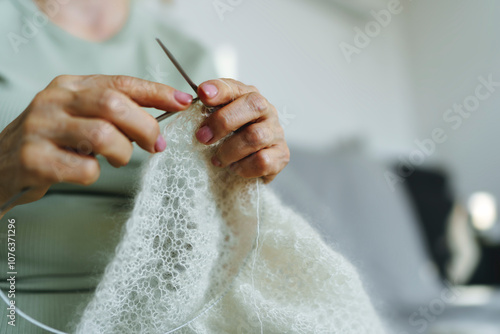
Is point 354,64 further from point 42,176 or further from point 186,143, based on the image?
point 42,176

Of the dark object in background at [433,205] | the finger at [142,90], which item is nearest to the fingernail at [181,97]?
the finger at [142,90]

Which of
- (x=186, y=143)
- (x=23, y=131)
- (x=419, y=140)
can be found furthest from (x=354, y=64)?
(x=23, y=131)

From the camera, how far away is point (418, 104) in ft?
3.46

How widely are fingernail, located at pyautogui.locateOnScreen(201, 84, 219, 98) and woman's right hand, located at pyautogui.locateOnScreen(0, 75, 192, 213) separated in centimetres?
5

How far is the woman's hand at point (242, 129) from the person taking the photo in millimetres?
260

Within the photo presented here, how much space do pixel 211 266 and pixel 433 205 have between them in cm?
91

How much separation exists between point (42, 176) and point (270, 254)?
0.64 ft
